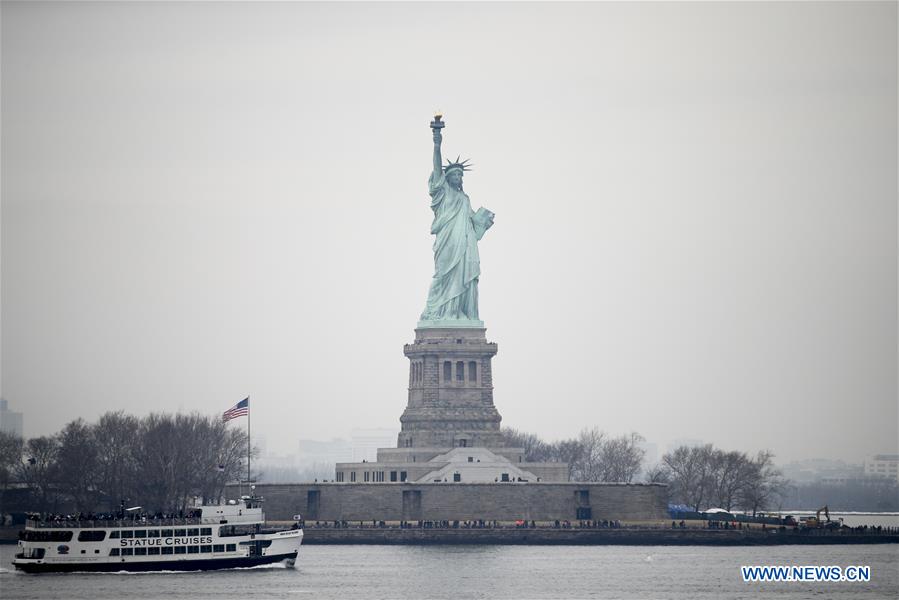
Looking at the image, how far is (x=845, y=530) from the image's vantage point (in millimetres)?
122062

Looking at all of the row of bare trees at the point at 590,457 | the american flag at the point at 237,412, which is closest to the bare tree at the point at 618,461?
the row of bare trees at the point at 590,457

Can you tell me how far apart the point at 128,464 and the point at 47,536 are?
33.2 m

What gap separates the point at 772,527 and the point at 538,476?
13.4m

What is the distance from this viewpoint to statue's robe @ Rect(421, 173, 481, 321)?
128 meters

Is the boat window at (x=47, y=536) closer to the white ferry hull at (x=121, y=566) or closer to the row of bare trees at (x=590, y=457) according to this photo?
the white ferry hull at (x=121, y=566)

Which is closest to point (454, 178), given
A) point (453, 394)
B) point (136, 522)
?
point (453, 394)

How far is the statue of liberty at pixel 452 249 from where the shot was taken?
127500mm

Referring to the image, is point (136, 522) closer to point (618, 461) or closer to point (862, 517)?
point (618, 461)

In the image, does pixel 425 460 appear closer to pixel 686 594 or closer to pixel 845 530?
pixel 845 530

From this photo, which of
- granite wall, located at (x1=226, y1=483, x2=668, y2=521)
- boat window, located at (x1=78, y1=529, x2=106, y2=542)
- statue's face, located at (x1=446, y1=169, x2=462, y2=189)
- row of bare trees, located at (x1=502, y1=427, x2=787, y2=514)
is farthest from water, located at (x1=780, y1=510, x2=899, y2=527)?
boat window, located at (x1=78, y1=529, x2=106, y2=542)

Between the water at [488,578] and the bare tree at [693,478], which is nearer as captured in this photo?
the water at [488,578]

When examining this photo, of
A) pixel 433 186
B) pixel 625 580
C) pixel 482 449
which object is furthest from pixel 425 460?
pixel 625 580

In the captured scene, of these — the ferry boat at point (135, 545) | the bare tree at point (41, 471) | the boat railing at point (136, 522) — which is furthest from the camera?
the bare tree at point (41, 471)

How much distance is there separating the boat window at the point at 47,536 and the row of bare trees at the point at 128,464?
85.0 feet
